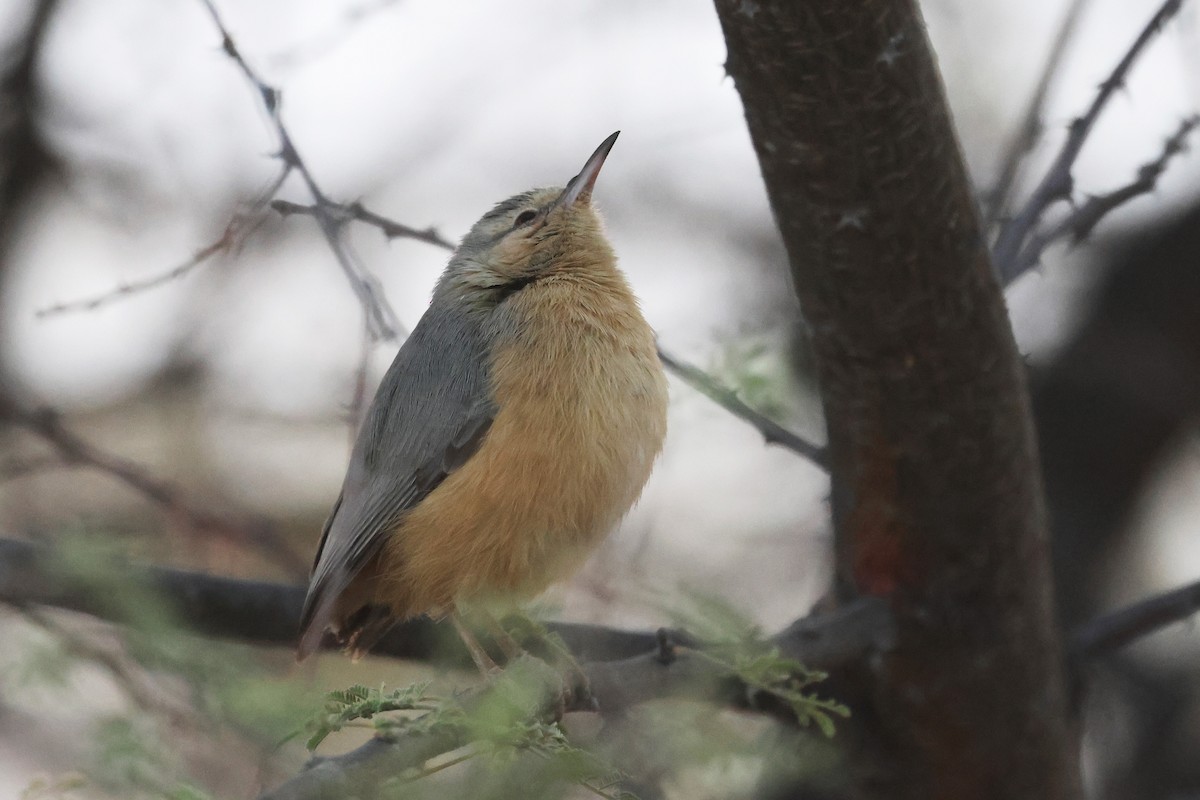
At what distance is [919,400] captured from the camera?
3412mm

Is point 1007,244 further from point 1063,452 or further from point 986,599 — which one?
point 1063,452

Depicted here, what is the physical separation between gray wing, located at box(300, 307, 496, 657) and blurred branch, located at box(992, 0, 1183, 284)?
1.65 metres

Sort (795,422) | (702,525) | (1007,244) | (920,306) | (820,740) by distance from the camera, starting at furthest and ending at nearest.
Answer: (702,525) < (795,422) < (1007,244) < (820,740) < (920,306)

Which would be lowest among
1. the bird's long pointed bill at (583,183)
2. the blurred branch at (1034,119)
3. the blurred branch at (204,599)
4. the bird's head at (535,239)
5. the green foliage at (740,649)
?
the blurred branch at (204,599)

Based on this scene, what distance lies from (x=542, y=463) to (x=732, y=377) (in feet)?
2.31

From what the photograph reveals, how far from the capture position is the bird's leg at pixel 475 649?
361 cm

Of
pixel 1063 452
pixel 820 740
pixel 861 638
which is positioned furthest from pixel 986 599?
pixel 1063 452

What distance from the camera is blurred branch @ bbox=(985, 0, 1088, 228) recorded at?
4277 millimetres

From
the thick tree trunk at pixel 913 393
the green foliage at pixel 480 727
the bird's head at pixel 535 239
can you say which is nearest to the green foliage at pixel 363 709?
the green foliage at pixel 480 727

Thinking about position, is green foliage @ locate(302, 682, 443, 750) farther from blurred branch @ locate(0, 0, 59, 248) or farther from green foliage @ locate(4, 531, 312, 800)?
blurred branch @ locate(0, 0, 59, 248)

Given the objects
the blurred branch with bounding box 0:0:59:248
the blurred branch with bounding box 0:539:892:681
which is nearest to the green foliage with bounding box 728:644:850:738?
the blurred branch with bounding box 0:539:892:681

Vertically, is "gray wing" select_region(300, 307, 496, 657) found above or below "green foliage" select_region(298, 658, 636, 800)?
above

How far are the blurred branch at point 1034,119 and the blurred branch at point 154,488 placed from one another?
9.35ft

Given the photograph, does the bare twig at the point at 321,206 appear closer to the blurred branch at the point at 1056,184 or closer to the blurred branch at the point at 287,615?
the blurred branch at the point at 287,615
